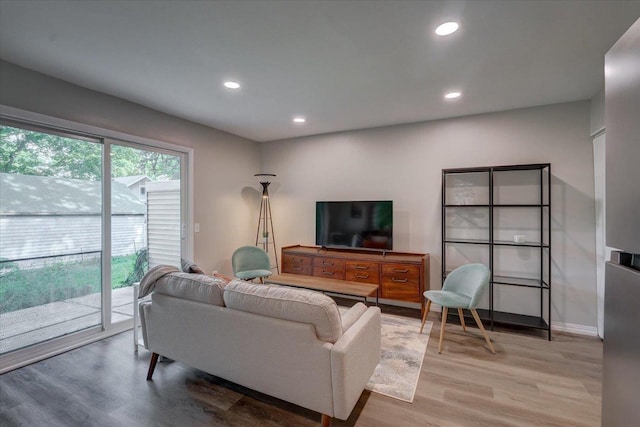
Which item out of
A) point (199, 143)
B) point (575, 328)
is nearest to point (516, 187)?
point (575, 328)

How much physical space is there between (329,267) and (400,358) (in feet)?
5.51

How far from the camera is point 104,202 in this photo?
3.19 metres

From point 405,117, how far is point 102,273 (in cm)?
409

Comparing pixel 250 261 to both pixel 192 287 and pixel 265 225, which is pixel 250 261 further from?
pixel 192 287

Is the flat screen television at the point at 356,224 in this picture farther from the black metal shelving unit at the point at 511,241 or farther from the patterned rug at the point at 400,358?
the patterned rug at the point at 400,358

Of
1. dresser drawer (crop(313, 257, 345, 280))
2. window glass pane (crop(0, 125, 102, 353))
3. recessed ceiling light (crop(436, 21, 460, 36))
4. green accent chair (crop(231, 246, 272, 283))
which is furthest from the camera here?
green accent chair (crop(231, 246, 272, 283))

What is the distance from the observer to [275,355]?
6.00 feet

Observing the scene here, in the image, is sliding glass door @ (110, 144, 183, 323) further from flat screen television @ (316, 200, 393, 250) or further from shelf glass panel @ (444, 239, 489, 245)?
shelf glass panel @ (444, 239, 489, 245)

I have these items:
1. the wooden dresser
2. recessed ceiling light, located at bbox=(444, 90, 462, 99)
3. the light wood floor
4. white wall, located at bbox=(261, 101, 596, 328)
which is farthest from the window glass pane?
recessed ceiling light, located at bbox=(444, 90, 462, 99)

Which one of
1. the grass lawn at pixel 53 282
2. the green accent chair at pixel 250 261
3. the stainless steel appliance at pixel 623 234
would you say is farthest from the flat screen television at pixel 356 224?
the stainless steel appliance at pixel 623 234

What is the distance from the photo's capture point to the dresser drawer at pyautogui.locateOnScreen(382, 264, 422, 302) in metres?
3.63

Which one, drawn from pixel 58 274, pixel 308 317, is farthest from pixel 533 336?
pixel 58 274

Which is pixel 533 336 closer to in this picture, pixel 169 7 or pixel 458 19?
pixel 458 19

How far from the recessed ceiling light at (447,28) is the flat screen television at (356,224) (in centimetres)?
229
